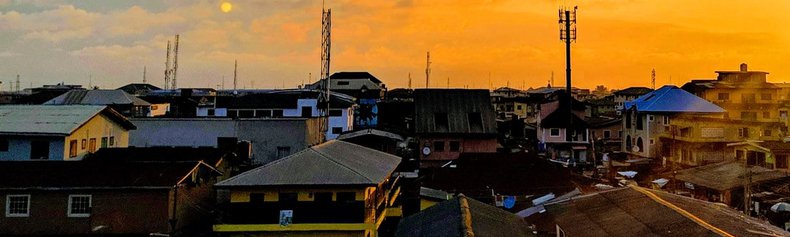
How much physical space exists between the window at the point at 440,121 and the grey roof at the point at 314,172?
16.0m

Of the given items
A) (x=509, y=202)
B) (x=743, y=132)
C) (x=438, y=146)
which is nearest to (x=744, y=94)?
(x=743, y=132)

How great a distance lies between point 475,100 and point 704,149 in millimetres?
15800

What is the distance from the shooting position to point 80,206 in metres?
19.6

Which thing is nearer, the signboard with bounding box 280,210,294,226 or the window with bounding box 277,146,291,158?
the signboard with bounding box 280,210,294,226

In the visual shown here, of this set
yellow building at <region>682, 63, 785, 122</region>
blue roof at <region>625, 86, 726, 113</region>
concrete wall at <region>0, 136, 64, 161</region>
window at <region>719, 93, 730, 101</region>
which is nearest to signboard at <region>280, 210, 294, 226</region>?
concrete wall at <region>0, 136, 64, 161</region>

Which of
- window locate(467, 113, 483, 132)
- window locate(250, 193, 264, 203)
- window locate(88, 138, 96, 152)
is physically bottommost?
window locate(250, 193, 264, 203)

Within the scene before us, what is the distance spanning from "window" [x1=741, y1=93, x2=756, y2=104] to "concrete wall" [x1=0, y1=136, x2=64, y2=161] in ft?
178

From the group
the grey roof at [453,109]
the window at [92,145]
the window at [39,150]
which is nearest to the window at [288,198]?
the window at [39,150]

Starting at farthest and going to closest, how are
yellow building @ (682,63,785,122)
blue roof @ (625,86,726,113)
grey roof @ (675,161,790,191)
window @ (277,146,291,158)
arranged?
yellow building @ (682,63,785,122), blue roof @ (625,86,726,113), window @ (277,146,291,158), grey roof @ (675,161,790,191)

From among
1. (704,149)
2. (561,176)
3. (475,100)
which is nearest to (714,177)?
(561,176)

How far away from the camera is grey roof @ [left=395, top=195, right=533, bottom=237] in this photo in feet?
42.3

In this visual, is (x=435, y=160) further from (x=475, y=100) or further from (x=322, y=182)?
(x=322, y=182)

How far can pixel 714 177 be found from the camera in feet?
89.2

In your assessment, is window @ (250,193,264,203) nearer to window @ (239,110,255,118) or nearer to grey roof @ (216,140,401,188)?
grey roof @ (216,140,401,188)
